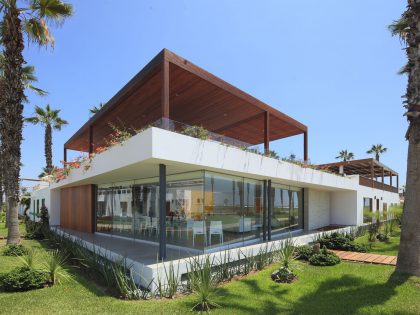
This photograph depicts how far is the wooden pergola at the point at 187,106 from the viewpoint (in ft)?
32.6

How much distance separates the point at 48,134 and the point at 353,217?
25.4 metres

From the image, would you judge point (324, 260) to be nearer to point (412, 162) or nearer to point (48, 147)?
point (412, 162)

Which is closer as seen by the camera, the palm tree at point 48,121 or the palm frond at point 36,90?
the palm frond at point 36,90

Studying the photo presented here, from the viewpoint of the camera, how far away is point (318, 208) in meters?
20.9

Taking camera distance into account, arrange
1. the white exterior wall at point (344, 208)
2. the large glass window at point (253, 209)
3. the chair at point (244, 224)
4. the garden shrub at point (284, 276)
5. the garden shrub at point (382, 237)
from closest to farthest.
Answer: the garden shrub at point (284, 276) → the chair at point (244, 224) → the large glass window at point (253, 209) → the garden shrub at point (382, 237) → the white exterior wall at point (344, 208)

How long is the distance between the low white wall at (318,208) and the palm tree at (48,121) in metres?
21.6

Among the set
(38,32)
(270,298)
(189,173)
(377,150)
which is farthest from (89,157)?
(377,150)

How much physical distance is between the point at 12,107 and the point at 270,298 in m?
12.7

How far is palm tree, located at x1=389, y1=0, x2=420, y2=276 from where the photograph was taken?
895 cm

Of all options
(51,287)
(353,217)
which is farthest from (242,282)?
(353,217)

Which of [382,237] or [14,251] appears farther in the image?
[382,237]

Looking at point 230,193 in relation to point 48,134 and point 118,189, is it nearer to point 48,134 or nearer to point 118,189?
point 118,189

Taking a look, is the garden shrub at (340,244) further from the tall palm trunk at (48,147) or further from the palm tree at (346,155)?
the palm tree at (346,155)

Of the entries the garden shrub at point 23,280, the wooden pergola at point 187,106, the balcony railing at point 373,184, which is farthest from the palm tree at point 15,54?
the balcony railing at point 373,184
